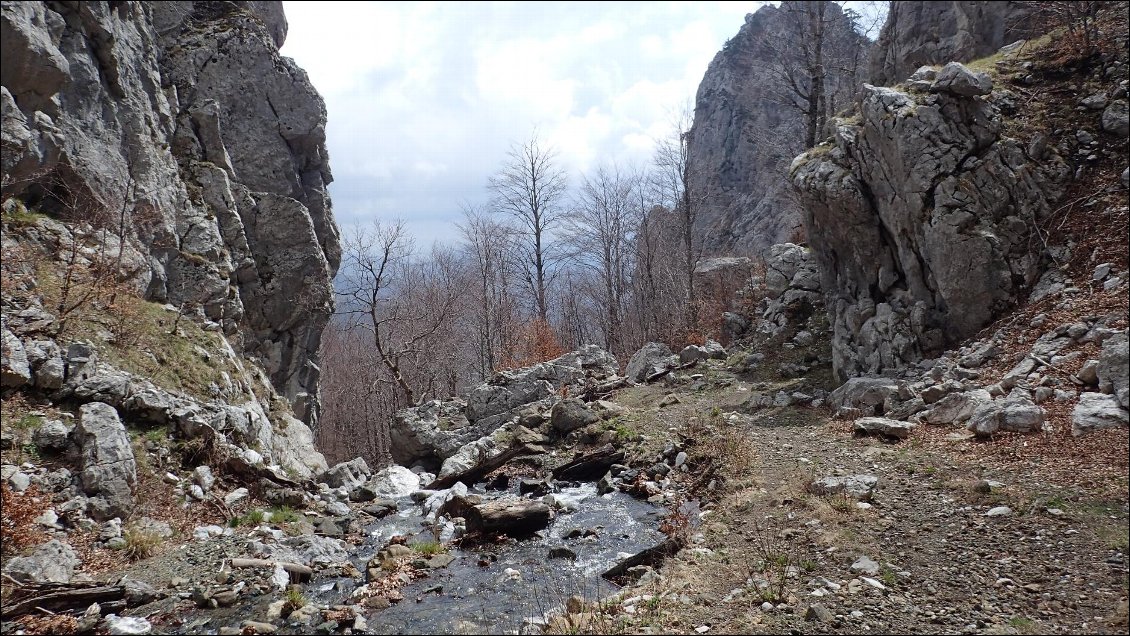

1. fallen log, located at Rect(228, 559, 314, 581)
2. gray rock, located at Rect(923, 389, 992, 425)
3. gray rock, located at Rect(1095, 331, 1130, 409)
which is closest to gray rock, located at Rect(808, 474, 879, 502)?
gray rock, located at Rect(923, 389, 992, 425)

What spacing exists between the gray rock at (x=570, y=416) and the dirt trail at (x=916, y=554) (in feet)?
24.7

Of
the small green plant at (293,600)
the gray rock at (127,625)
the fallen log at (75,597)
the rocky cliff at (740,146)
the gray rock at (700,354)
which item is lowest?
the small green plant at (293,600)

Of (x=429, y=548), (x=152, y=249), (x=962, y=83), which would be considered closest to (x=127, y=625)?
(x=429, y=548)

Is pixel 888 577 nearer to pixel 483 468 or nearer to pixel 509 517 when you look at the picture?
pixel 509 517

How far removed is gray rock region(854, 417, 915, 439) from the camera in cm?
958

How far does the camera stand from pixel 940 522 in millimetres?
6773

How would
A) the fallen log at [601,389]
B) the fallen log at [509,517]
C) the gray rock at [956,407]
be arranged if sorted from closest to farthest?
the gray rock at [956,407], the fallen log at [509,517], the fallen log at [601,389]

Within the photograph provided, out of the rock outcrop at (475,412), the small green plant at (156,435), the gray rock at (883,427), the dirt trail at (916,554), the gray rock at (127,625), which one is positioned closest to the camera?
the dirt trail at (916,554)

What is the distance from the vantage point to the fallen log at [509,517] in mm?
10430

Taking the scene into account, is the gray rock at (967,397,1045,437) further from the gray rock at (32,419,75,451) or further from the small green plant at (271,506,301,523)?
the gray rock at (32,419,75,451)

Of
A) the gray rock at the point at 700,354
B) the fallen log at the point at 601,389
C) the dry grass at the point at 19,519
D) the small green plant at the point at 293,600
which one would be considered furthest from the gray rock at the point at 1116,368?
the dry grass at the point at 19,519

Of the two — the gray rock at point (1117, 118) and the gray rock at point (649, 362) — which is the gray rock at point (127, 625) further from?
the gray rock at point (1117, 118)

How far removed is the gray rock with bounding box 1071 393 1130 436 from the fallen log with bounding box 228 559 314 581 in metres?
10.7

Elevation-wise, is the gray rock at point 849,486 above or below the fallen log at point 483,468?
above
